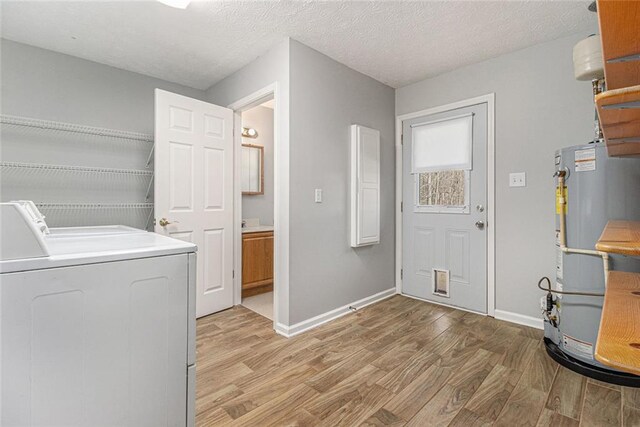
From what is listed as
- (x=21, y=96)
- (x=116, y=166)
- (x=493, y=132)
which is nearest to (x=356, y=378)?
(x=493, y=132)

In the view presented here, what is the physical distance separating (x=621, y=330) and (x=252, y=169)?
12.9 ft

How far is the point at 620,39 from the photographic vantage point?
27.4 inches

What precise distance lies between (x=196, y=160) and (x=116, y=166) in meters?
0.89

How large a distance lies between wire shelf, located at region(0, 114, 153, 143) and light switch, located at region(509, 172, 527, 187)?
3528 millimetres

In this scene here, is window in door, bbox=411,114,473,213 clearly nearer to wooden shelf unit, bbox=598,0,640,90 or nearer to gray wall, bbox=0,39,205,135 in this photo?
wooden shelf unit, bbox=598,0,640,90

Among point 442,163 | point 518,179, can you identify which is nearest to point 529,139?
point 518,179

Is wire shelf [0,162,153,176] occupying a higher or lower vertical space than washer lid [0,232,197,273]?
higher

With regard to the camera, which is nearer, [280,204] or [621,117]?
[621,117]

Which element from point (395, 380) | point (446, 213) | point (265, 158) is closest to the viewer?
point (395, 380)

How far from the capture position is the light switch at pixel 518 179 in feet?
8.50

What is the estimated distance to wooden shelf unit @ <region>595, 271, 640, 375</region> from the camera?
0.51 metres

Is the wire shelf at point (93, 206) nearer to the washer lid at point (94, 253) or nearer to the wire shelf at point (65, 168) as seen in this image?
the wire shelf at point (65, 168)

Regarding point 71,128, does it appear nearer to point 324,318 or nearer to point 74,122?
point 74,122

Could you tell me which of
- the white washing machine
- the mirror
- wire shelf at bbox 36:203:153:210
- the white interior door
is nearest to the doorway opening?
the mirror
